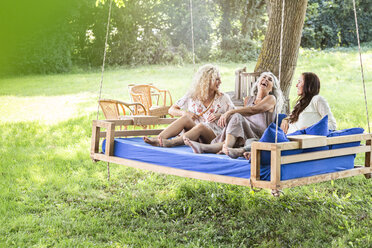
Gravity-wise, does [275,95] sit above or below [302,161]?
above

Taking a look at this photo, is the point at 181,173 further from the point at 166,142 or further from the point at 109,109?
the point at 109,109

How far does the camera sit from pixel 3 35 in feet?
1.46

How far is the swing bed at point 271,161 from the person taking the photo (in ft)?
9.16

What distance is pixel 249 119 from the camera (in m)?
4.06

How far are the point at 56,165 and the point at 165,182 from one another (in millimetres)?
1516

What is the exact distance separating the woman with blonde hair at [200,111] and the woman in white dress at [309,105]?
0.61m

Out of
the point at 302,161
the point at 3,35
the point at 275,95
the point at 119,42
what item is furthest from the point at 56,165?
the point at 119,42

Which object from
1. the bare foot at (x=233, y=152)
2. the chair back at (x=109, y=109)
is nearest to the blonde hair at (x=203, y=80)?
the bare foot at (x=233, y=152)

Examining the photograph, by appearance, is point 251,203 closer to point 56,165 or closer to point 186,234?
point 186,234

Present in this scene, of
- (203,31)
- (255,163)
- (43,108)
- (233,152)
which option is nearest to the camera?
(255,163)

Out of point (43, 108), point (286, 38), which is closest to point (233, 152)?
point (286, 38)

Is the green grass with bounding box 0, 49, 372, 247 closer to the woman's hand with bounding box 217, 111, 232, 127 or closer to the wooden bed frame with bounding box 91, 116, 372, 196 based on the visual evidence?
the wooden bed frame with bounding box 91, 116, 372, 196

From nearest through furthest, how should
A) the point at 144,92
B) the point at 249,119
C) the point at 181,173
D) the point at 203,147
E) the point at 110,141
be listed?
the point at 181,173
the point at 203,147
the point at 110,141
the point at 249,119
the point at 144,92

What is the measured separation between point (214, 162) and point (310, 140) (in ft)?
2.12
